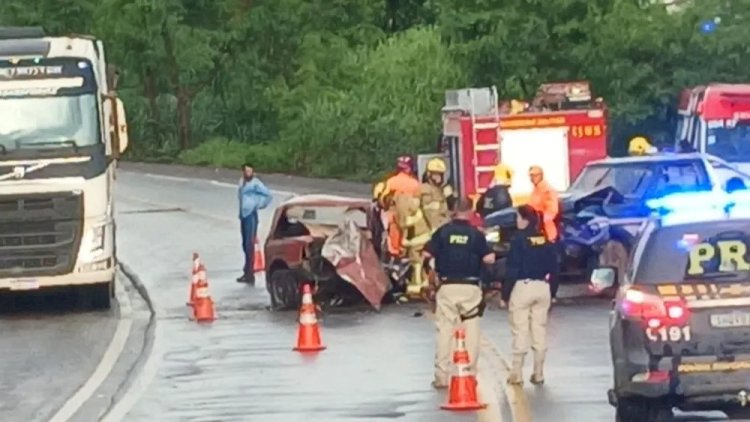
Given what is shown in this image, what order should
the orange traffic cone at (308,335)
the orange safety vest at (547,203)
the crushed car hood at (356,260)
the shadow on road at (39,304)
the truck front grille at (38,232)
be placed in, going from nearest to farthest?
the orange traffic cone at (308,335) → the orange safety vest at (547,203) → the crushed car hood at (356,260) → the truck front grille at (38,232) → the shadow on road at (39,304)

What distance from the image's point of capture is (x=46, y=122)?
26.4 metres

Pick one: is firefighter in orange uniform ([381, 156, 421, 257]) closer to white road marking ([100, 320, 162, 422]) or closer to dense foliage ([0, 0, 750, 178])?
white road marking ([100, 320, 162, 422])

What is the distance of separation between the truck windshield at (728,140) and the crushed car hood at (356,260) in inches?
431

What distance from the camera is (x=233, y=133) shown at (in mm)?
67688

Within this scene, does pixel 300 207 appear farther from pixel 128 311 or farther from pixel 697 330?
pixel 697 330

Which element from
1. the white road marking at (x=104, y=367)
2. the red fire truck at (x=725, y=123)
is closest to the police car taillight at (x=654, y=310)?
the white road marking at (x=104, y=367)

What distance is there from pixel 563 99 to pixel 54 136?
33.8 feet

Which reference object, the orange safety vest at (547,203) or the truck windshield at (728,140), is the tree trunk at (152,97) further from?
the orange safety vest at (547,203)

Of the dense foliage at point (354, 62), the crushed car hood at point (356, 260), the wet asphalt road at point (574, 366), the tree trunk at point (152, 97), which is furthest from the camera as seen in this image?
the tree trunk at point (152, 97)

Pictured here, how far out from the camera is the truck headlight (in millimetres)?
26469

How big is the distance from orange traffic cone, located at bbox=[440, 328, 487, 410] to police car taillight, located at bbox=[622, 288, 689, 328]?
9.33 feet

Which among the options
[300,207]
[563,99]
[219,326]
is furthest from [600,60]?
[219,326]

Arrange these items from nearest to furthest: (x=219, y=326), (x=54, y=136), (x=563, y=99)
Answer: (x=219, y=326) → (x=54, y=136) → (x=563, y=99)

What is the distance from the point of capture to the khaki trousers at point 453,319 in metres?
17.0
